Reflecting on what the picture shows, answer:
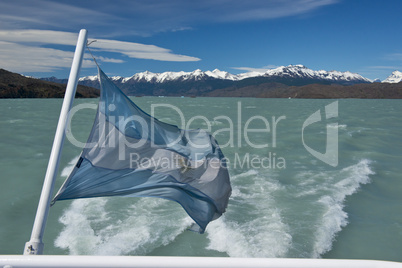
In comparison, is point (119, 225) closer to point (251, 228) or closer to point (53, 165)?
point (251, 228)

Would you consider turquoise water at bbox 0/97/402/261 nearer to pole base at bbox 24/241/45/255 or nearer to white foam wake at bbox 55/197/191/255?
white foam wake at bbox 55/197/191/255

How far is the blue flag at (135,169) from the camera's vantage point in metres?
4.93

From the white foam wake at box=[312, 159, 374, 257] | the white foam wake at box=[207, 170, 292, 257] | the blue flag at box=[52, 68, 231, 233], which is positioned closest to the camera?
the blue flag at box=[52, 68, 231, 233]

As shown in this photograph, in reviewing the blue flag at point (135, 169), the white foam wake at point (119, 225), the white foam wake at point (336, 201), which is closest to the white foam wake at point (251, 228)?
the white foam wake at point (336, 201)

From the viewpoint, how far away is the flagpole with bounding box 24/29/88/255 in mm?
3246

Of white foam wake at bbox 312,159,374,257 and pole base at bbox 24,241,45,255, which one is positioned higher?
pole base at bbox 24,241,45,255

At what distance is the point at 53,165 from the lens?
345 centimetres

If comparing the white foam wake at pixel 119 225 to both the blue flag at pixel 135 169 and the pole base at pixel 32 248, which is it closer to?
the blue flag at pixel 135 169

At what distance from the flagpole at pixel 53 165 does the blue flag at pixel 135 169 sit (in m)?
0.99

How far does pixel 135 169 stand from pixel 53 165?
203 cm

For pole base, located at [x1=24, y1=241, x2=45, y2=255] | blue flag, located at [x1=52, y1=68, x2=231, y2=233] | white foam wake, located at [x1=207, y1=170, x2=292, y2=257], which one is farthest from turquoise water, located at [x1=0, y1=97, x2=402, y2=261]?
pole base, located at [x1=24, y1=241, x2=45, y2=255]

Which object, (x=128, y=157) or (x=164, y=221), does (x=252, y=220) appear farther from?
(x=128, y=157)

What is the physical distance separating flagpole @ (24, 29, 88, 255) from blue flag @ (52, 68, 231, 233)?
994 millimetres

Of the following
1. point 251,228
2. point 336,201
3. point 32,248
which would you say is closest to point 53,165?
point 32,248
